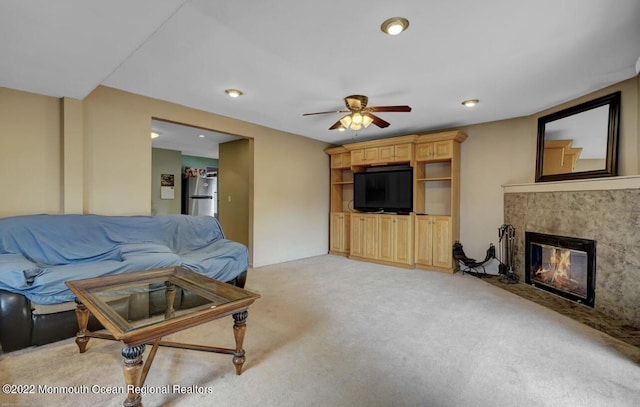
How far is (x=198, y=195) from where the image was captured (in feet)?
23.6

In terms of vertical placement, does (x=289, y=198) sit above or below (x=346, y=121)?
below

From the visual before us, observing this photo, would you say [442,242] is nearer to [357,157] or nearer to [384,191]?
[384,191]

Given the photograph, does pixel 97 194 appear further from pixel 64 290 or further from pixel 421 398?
pixel 421 398

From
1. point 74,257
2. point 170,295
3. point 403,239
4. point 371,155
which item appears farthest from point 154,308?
point 371,155

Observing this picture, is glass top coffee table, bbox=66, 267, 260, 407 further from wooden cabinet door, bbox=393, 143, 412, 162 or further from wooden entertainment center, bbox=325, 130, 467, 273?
wooden cabinet door, bbox=393, 143, 412, 162

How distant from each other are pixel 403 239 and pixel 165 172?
218 inches

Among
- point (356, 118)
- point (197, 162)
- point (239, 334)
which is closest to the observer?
point (239, 334)

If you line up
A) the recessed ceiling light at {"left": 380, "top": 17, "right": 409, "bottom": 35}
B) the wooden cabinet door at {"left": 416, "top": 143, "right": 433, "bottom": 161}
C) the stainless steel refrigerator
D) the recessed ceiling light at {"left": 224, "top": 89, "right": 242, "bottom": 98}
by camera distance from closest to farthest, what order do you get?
the recessed ceiling light at {"left": 380, "top": 17, "right": 409, "bottom": 35} < the recessed ceiling light at {"left": 224, "top": 89, "right": 242, "bottom": 98} < the wooden cabinet door at {"left": 416, "top": 143, "right": 433, "bottom": 161} < the stainless steel refrigerator

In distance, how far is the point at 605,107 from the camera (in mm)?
3168

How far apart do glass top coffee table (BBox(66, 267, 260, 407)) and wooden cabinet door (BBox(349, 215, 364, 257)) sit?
3618mm

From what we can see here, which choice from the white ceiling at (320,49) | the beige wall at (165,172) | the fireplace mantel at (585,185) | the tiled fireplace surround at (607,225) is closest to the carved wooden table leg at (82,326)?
the white ceiling at (320,49)

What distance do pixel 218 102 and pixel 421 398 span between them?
145 inches

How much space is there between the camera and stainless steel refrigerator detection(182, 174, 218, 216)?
7.17 meters

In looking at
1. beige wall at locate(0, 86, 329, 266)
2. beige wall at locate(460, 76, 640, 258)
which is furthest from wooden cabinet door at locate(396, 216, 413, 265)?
beige wall at locate(0, 86, 329, 266)
